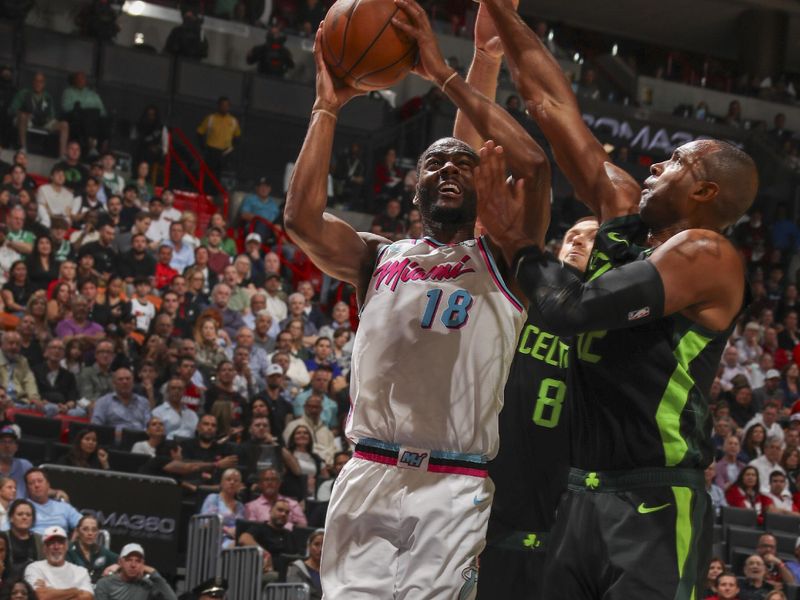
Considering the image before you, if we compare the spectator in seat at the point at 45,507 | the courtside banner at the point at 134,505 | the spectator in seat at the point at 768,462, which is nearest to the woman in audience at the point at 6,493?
the spectator in seat at the point at 45,507

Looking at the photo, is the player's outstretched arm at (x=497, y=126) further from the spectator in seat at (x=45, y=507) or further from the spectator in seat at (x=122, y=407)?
the spectator in seat at (x=122, y=407)

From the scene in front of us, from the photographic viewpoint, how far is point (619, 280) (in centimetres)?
338

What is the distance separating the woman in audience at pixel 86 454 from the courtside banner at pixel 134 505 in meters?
0.31

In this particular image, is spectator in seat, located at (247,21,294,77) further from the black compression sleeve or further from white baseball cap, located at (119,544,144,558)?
the black compression sleeve

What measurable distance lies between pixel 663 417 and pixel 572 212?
16.2 metres

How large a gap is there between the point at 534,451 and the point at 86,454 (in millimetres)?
6116

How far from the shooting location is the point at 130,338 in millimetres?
11977

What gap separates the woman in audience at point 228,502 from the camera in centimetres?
1003

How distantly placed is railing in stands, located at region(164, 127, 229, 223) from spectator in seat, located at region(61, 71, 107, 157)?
1.07m

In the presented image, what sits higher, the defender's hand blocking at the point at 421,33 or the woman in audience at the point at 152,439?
the defender's hand blocking at the point at 421,33

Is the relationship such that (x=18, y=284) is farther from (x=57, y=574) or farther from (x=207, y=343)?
(x=57, y=574)

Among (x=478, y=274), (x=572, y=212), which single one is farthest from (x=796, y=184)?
(x=478, y=274)

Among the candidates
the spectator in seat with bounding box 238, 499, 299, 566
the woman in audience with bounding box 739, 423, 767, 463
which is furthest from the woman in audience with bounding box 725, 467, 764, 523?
the spectator in seat with bounding box 238, 499, 299, 566

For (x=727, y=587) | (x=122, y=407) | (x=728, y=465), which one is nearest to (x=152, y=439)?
(x=122, y=407)
